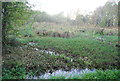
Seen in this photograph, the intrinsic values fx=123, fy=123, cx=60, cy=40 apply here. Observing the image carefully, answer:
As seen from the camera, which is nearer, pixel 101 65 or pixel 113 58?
pixel 101 65

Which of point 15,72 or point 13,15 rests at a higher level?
point 13,15

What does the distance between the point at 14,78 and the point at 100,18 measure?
16.3 m

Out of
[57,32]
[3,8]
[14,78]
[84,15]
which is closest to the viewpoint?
[14,78]

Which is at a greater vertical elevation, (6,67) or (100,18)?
(100,18)

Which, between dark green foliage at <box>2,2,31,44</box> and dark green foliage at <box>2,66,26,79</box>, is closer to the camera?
dark green foliage at <box>2,66,26,79</box>

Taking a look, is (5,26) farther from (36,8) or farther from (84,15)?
(84,15)

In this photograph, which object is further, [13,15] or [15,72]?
[13,15]

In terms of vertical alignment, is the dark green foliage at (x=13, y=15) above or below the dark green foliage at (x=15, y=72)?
above

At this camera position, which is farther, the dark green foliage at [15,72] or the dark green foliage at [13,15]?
the dark green foliage at [13,15]

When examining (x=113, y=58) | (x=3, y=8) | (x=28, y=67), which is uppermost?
(x=3, y=8)

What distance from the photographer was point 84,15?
18.2 meters

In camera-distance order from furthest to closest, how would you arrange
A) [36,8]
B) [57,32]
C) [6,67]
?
[57,32]
[36,8]
[6,67]

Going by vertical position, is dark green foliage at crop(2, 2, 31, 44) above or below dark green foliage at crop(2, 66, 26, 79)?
above

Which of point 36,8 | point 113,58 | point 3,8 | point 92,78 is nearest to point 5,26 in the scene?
point 3,8
